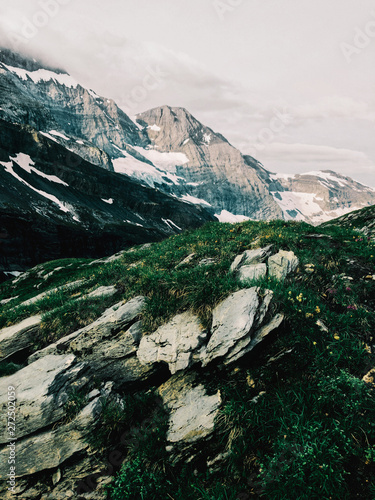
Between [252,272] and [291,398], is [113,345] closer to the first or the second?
[291,398]

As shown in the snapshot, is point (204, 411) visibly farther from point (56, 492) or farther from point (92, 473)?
point (56, 492)

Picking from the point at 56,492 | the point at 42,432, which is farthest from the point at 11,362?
the point at 56,492

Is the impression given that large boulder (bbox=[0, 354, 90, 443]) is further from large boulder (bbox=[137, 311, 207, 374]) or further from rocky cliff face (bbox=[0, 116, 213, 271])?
rocky cliff face (bbox=[0, 116, 213, 271])

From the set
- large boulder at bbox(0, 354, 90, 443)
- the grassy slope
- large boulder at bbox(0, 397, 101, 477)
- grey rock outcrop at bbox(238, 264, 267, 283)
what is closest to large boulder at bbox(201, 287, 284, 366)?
the grassy slope

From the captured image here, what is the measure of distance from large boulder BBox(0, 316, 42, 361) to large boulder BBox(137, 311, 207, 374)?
3799 millimetres

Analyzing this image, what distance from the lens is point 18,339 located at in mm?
8039

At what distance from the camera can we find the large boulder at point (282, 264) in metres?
7.86

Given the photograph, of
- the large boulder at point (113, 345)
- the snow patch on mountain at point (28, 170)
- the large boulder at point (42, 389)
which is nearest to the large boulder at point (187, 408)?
the large boulder at point (113, 345)

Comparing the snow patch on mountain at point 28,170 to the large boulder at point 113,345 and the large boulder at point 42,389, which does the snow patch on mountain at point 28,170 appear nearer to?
the large boulder at point 113,345

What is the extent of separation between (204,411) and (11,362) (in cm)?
536

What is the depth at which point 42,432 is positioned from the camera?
5262 millimetres

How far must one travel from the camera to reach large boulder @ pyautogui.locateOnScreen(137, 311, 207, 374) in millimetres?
5934

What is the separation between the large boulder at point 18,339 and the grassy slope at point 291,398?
1.07 ft

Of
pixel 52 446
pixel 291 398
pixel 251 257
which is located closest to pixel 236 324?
pixel 291 398
